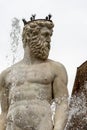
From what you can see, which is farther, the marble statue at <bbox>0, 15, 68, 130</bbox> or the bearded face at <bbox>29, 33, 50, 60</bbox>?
the bearded face at <bbox>29, 33, 50, 60</bbox>

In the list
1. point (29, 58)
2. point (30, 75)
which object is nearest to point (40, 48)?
point (29, 58)

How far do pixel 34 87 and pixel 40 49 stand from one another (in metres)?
0.56

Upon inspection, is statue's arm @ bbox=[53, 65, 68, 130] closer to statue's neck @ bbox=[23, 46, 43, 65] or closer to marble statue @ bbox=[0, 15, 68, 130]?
marble statue @ bbox=[0, 15, 68, 130]

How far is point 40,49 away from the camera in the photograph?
9.89 m

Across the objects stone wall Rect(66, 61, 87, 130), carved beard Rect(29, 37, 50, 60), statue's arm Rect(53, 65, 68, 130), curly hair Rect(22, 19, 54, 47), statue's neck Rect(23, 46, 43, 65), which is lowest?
stone wall Rect(66, 61, 87, 130)

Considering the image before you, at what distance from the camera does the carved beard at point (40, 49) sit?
9.89 meters

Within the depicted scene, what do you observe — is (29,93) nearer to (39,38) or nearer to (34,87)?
(34,87)

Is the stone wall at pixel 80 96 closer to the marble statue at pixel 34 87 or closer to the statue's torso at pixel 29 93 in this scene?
the marble statue at pixel 34 87

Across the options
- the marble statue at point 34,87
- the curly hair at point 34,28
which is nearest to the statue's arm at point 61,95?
the marble statue at point 34,87

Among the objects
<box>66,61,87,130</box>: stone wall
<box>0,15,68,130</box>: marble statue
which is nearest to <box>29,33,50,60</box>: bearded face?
<box>0,15,68,130</box>: marble statue

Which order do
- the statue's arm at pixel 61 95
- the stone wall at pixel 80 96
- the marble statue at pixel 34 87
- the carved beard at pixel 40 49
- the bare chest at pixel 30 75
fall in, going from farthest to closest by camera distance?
the stone wall at pixel 80 96 → the carved beard at pixel 40 49 → the bare chest at pixel 30 75 → the statue's arm at pixel 61 95 → the marble statue at pixel 34 87

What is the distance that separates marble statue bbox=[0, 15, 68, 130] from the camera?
9.48 meters

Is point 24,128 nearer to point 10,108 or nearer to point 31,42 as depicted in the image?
point 10,108

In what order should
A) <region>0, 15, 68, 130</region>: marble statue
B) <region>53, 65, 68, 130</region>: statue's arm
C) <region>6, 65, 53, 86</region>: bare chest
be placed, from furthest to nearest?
<region>6, 65, 53, 86</region>: bare chest, <region>53, 65, 68, 130</region>: statue's arm, <region>0, 15, 68, 130</region>: marble statue
